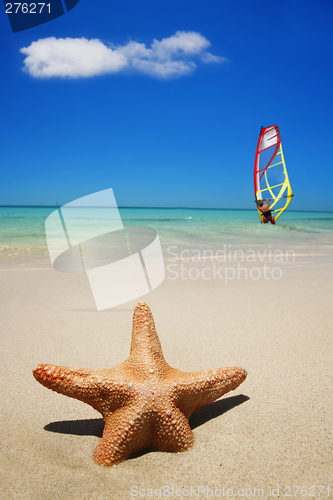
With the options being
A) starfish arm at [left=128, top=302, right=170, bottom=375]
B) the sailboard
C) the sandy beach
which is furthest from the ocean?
starfish arm at [left=128, top=302, right=170, bottom=375]

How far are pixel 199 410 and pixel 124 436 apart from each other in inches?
25.9

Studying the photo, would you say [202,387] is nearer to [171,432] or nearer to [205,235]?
[171,432]

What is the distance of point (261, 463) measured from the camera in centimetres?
169

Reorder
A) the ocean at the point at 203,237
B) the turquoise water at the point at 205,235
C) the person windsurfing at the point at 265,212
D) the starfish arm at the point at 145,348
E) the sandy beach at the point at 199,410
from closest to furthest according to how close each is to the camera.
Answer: the sandy beach at the point at 199,410, the starfish arm at the point at 145,348, the person windsurfing at the point at 265,212, the ocean at the point at 203,237, the turquoise water at the point at 205,235

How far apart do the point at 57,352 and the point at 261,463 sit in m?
1.91

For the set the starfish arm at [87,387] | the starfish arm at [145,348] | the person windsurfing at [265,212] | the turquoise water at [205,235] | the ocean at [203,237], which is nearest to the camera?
the starfish arm at [87,387]

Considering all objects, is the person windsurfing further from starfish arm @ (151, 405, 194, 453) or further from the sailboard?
starfish arm @ (151, 405, 194, 453)

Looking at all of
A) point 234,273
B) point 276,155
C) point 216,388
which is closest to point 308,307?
point 234,273

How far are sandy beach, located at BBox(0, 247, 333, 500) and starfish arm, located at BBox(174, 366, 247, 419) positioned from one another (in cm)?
19

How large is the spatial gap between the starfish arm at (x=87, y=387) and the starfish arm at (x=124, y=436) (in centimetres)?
8

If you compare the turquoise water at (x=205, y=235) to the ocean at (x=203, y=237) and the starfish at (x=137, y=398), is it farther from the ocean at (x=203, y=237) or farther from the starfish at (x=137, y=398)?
the starfish at (x=137, y=398)

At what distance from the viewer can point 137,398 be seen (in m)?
1.70

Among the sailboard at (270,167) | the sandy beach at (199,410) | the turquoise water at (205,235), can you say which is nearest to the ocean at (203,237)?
the turquoise water at (205,235)

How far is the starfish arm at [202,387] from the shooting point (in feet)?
5.90
